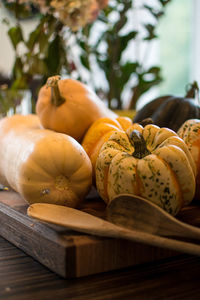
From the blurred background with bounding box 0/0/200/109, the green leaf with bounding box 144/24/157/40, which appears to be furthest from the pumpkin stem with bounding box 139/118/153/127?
the green leaf with bounding box 144/24/157/40

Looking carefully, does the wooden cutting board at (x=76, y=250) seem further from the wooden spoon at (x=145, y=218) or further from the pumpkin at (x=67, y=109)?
the pumpkin at (x=67, y=109)

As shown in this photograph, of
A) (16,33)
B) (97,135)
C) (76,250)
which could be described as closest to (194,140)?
(97,135)

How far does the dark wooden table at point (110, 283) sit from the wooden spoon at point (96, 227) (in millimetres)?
47

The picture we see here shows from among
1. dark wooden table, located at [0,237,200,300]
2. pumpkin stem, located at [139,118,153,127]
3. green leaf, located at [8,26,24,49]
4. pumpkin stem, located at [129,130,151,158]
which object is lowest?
dark wooden table, located at [0,237,200,300]

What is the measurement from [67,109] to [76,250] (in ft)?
1.33

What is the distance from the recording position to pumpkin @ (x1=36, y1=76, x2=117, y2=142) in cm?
83

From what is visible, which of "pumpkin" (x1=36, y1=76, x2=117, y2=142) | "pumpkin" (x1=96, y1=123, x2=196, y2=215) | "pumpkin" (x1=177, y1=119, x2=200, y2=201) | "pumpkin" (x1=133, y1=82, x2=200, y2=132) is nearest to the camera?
"pumpkin" (x1=96, y1=123, x2=196, y2=215)

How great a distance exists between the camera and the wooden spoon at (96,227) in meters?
0.46

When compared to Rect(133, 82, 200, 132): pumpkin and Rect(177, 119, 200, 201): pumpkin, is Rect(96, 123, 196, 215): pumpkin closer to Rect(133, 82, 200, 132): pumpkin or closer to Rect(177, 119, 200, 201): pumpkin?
Rect(177, 119, 200, 201): pumpkin

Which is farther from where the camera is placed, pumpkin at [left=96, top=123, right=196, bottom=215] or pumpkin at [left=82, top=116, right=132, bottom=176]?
pumpkin at [left=82, top=116, right=132, bottom=176]

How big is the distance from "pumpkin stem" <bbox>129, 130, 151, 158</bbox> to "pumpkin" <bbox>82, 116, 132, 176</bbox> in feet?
0.47

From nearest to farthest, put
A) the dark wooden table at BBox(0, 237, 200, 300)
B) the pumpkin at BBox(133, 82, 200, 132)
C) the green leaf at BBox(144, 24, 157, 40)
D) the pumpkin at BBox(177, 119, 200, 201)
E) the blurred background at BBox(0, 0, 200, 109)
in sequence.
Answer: the dark wooden table at BBox(0, 237, 200, 300), the pumpkin at BBox(177, 119, 200, 201), the pumpkin at BBox(133, 82, 200, 132), the blurred background at BBox(0, 0, 200, 109), the green leaf at BBox(144, 24, 157, 40)

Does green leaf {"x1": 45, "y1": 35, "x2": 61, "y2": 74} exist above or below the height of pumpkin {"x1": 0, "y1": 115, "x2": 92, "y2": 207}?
above

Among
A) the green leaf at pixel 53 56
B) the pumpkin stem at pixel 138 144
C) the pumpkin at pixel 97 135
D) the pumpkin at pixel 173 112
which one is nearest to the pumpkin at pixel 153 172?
the pumpkin stem at pixel 138 144
